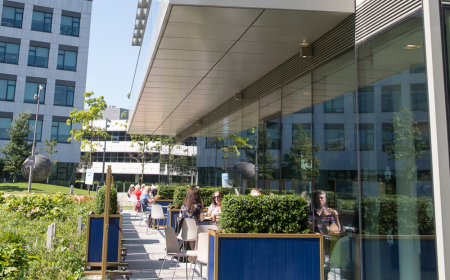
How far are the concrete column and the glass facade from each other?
96mm

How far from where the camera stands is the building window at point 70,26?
1808 inches

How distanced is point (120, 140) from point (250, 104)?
2242 inches

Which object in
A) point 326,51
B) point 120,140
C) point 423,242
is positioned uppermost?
point 120,140

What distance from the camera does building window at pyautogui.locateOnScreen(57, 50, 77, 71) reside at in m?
45.4

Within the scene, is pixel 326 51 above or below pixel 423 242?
above

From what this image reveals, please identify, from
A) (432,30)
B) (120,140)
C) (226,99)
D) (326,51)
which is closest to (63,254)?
(326,51)

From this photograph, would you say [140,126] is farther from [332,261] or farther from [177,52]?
[332,261]

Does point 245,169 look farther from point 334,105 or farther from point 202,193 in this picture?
point 334,105

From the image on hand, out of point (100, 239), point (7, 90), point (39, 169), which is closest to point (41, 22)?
point (7, 90)

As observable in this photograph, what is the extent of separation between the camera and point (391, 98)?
209 inches

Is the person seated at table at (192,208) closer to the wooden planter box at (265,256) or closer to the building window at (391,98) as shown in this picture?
the wooden planter box at (265,256)

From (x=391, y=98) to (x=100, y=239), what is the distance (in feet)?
18.6

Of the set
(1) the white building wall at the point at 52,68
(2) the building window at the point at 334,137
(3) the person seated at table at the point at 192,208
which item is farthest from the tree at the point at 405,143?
(1) the white building wall at the point at 52,68

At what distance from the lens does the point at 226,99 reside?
13.7m
